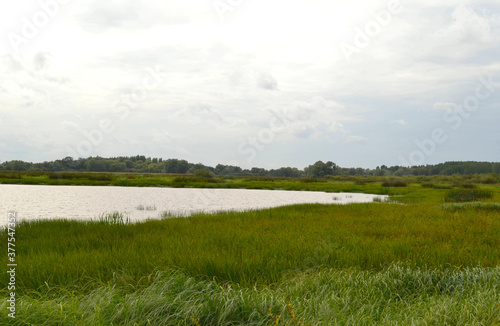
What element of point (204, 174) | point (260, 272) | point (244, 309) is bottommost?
point (260, 272)

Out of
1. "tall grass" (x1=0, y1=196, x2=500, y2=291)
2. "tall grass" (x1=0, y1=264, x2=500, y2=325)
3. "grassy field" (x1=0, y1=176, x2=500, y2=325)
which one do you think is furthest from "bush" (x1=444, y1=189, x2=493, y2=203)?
"tall grass" (x1=0, y1=264, x2=500, y2=325)

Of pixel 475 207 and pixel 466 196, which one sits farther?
pixel 466 196

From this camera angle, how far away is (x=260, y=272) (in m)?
7.63

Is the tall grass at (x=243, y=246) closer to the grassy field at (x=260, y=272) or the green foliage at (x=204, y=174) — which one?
the grassy field at (x=260, y=272)

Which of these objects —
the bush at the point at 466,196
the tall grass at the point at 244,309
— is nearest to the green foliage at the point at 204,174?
the bush at the point at 466,196

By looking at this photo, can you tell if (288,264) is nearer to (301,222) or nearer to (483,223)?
(301,222)

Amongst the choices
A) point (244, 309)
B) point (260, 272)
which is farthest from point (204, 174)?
point (244, 309)

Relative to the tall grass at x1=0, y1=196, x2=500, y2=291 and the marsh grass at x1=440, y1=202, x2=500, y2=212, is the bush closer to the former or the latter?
the marsh grass at x1=440, y1=202, x2=500, y2=212

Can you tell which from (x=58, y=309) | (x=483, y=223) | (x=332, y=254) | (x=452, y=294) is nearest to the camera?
(x=58, y=309)

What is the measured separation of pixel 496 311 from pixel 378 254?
4186mm

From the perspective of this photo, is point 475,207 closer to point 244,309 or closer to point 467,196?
point 467,196

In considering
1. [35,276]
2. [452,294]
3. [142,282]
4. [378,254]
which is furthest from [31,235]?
[452,294]

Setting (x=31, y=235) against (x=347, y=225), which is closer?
(x=31, y=235)

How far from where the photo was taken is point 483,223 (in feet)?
46.4
